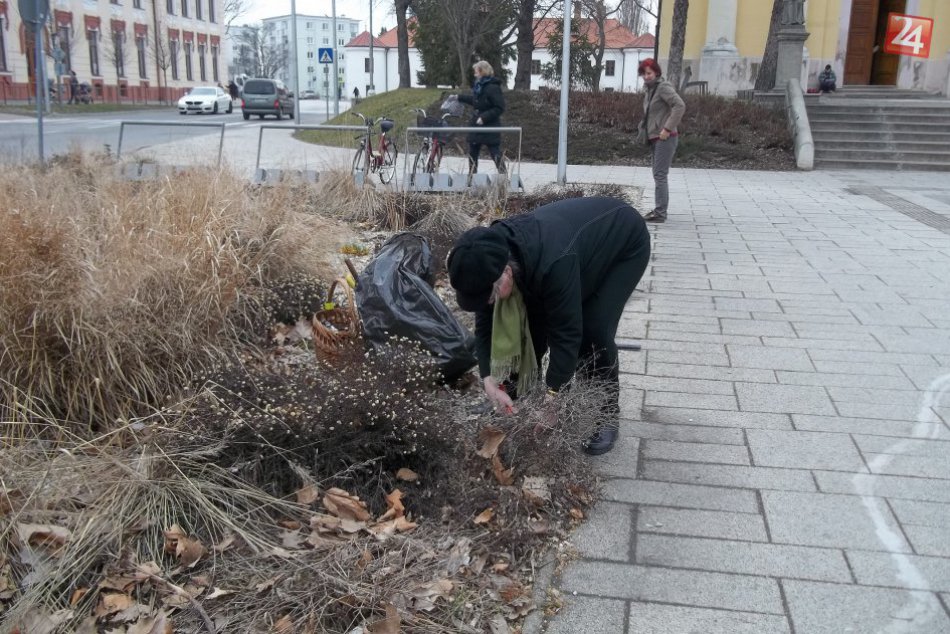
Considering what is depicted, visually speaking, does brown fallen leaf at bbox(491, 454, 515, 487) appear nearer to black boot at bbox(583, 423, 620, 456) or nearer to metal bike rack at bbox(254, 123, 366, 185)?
black boot at bbox(583, 423, 620, 456)

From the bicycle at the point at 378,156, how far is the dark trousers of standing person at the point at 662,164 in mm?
3039

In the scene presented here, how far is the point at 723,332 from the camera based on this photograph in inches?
237

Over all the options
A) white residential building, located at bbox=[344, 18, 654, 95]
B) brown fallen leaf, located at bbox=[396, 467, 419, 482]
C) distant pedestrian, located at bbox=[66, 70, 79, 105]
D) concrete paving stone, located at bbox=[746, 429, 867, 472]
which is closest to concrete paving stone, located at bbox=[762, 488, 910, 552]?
concrete paving stone, located at bbox=[746, 429, 867, 472]

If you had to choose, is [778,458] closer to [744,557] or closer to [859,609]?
[744,557]

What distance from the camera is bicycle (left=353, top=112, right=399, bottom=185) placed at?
10072mm

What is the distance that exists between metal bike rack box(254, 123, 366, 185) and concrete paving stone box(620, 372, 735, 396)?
12.9 feet

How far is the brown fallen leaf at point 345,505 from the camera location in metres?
3.25

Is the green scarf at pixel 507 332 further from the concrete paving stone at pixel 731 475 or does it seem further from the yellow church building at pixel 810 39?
the yellow church building at pixel 810 39

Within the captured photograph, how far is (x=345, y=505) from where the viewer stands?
3268 mm

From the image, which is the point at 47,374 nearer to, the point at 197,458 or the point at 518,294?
the point at 197,458

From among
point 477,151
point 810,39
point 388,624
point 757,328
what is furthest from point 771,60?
point 388,624

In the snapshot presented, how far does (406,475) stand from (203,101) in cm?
4408

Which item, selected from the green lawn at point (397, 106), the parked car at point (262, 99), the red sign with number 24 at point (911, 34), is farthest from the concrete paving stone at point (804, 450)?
the parked car at point (262, 99)

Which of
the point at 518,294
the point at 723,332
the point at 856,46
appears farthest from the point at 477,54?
the point at 518,294
